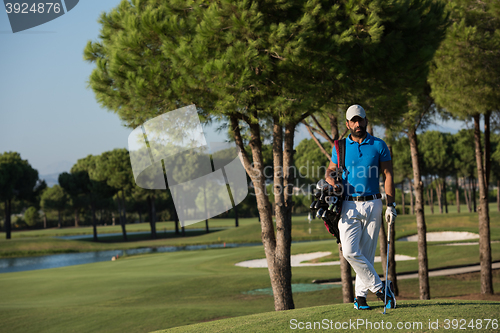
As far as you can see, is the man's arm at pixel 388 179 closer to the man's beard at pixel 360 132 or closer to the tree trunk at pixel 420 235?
the man's beard at pixel 360 132

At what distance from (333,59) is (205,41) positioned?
7.34 ft

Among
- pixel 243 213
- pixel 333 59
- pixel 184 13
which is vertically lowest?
pixel 243 213

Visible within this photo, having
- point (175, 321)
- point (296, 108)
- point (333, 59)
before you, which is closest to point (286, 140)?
point (296, 108)

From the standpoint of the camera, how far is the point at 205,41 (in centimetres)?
719

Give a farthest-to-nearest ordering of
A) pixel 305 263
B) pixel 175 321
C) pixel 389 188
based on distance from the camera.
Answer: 1. pixel 305 263
2. pixel 175 321
3. pixel 389 188

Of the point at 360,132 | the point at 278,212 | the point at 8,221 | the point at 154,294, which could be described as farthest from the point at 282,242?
the point at 8,221

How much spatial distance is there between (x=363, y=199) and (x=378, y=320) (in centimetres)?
129

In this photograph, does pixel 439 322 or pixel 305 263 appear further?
pixel 305 263

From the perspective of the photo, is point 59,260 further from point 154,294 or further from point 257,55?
point 257,55

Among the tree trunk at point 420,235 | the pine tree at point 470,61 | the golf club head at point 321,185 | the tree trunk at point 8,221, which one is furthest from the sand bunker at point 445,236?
the tree trunk at point 8,221

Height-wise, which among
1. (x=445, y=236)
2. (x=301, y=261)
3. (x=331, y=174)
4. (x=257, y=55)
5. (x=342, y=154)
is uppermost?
(x=257, y=55)

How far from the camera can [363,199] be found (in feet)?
15.7

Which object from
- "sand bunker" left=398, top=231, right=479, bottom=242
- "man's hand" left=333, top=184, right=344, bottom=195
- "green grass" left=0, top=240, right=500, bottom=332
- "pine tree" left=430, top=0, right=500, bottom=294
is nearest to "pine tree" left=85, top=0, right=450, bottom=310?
"man's hand" left=333, top=184, right=344, bottom=195

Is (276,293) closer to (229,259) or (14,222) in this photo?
(229,259)
